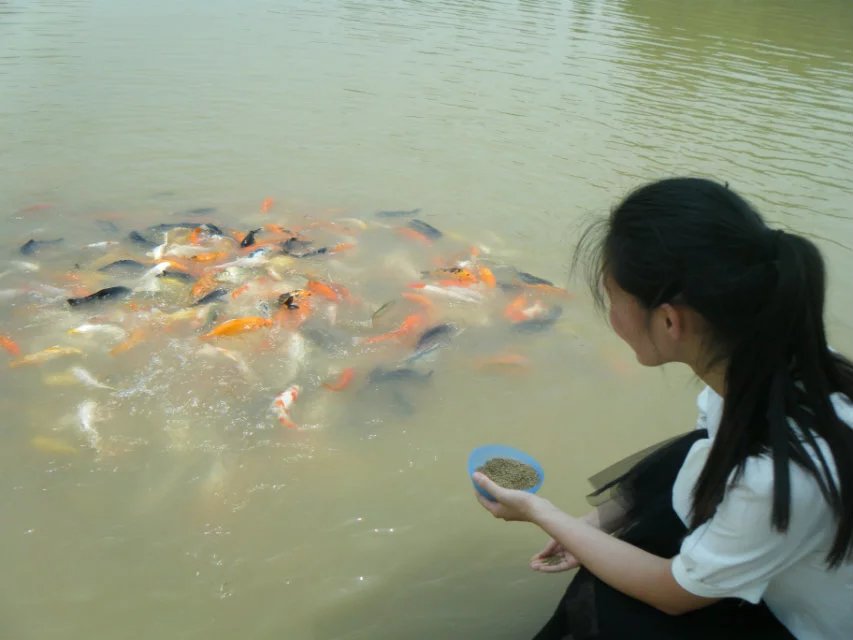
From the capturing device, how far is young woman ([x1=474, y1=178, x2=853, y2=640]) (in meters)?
1.61

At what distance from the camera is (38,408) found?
3965 millimetres

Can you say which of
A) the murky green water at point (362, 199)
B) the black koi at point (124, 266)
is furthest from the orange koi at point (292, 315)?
the black koi at point (124, 266)

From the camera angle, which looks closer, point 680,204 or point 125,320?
point 680,204

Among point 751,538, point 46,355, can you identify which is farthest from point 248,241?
point 751,538

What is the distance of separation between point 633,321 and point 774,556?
0.63m

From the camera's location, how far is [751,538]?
163 centimetres

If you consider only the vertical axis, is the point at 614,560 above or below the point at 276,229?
above

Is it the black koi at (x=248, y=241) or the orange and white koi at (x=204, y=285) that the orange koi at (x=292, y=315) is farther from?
the black koi at (x=248, y=241)

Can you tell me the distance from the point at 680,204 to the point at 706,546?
0.81 metres

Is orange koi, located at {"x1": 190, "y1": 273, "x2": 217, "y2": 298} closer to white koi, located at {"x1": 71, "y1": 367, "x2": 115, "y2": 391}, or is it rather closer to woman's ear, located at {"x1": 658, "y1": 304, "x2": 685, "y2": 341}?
white koi, located at {"x1": 71, "y1": 367, "x2": 115, "y2": 391}

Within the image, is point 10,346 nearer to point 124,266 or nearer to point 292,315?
point 124,266

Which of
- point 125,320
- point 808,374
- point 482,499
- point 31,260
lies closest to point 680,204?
point 808,374

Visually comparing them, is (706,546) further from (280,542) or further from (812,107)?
(812,107)

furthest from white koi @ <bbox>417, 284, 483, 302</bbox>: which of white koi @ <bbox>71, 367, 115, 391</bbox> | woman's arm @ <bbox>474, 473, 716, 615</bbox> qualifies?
woman's arm @ <bbox>474, 473, 716, 615</bbox>
